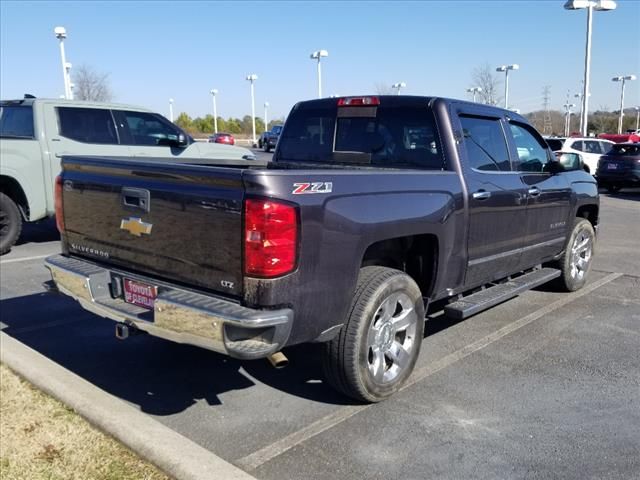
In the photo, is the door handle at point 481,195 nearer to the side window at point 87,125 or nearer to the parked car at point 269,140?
the side window at point 87,125

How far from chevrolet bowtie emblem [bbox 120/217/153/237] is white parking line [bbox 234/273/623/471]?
140cm

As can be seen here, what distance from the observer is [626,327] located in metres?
5.41

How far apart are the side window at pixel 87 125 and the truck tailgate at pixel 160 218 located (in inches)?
203

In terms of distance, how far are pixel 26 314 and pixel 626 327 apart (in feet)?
18.1

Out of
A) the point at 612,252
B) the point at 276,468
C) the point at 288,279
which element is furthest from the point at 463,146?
the point at 612,252

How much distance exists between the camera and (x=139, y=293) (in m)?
3.63

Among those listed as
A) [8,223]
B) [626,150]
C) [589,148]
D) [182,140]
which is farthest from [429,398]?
[589,148]

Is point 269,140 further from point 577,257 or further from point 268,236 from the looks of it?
point 268,236

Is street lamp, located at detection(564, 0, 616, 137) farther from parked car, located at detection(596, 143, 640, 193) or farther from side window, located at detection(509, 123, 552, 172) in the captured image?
side window, located at detection(509, 123, 552, 172)

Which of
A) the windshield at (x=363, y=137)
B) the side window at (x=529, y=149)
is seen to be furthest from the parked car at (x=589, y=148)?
the windshield at (x=363, y=137)

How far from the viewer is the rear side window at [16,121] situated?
28.5 ft

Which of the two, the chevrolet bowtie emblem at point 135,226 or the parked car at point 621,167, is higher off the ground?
the chevrolet bowtie emblem at point 135,226

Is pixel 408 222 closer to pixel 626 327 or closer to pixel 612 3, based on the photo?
pixel 626 327

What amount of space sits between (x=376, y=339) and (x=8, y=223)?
658cm
